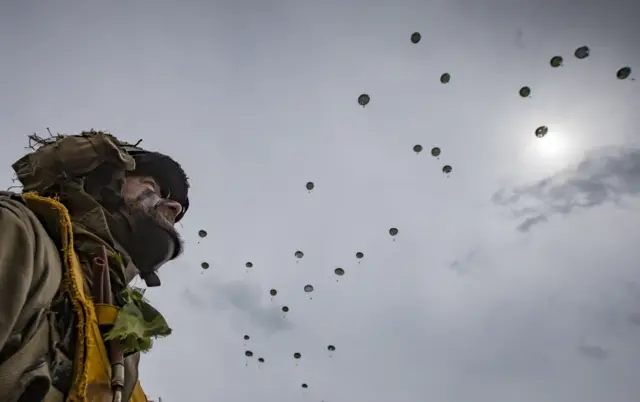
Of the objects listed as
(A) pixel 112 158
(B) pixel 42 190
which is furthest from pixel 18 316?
(A) pixel 112 158

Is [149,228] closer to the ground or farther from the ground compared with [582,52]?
closer to the ground

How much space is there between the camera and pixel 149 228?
5902mm

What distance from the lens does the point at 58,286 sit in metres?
4.04

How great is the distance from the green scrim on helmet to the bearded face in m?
0.45

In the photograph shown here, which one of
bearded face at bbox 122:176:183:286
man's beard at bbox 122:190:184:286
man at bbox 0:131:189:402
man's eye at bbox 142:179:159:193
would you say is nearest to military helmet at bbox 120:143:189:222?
man at bbox 0:131:189:402

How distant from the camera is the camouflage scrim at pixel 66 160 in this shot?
547 centimetres

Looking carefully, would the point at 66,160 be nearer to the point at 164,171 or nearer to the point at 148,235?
the point at 148,235

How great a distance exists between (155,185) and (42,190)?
1.64 metres

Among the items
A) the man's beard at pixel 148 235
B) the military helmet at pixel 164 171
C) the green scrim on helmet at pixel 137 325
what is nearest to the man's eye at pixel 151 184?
the military helmet at pixel 164 171

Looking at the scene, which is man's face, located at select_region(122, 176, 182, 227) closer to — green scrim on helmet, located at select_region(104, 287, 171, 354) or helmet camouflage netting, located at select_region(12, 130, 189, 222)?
helmet camouflage netting, located at select_region(12, 130, 189, 222)

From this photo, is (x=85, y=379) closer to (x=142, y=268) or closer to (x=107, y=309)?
(x=107, y=309)

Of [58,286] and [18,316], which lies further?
[58,286]

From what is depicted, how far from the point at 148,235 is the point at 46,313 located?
2.10 metres

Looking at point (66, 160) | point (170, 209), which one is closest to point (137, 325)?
point (170, 209)
